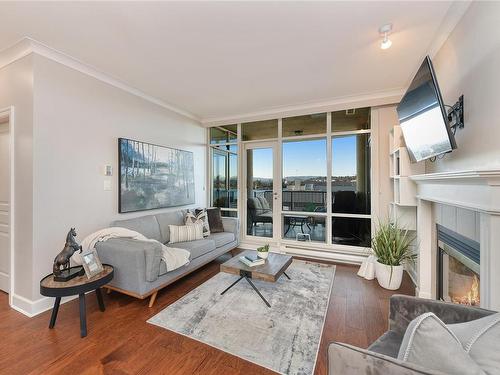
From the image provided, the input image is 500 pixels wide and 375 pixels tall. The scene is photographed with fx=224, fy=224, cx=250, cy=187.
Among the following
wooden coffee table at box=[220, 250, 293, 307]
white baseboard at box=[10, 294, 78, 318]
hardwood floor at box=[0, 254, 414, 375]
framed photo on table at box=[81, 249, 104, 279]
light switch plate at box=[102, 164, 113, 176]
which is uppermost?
light switch plate at box=[102, 164, 113, 176]

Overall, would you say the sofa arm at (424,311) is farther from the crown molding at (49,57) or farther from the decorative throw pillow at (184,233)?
the crown molding at (49,57)

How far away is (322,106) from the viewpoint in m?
3.66

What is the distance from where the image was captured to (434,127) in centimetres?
175

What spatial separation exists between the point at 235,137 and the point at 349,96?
2233 mm

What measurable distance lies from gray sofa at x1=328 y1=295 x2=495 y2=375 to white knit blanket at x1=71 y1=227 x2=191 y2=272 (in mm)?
1907

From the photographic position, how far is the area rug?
5.43 ft

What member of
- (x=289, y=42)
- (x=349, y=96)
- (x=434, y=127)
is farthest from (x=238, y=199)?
(x=434, y=127)

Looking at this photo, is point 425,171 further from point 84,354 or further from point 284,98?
point 84,354

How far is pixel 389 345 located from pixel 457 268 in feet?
4.26

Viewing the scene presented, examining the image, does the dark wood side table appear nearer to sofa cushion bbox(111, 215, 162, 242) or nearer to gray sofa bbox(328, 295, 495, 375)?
sofa cushion bbox(111, 215, 162, 242)

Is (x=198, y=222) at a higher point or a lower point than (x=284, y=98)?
lower

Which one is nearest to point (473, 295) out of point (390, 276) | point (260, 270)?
point (390, 276)

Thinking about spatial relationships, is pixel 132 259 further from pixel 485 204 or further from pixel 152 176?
pixel 485 204

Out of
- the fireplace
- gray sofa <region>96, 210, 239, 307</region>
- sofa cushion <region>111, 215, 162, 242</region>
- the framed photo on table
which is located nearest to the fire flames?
the fireplace
